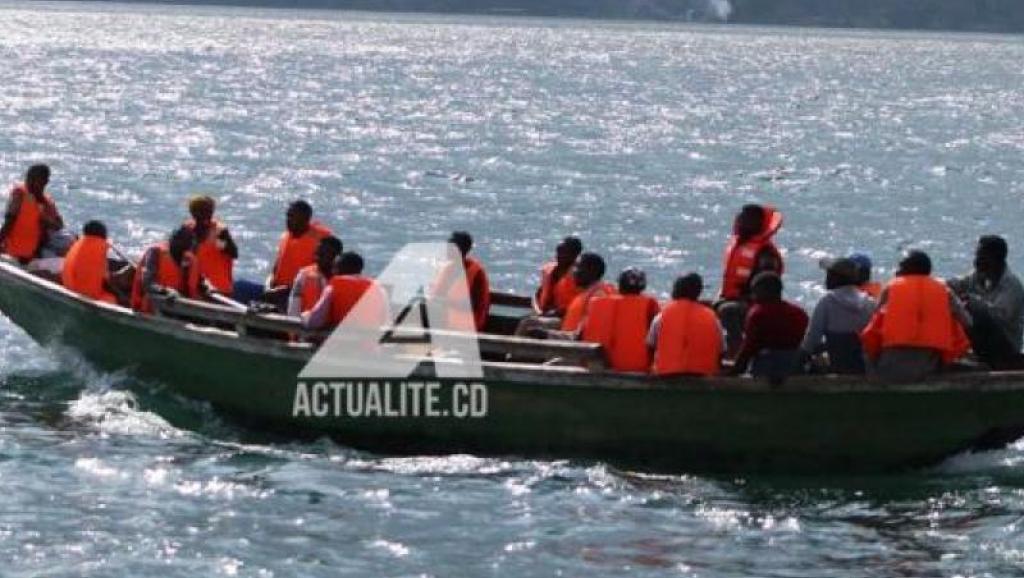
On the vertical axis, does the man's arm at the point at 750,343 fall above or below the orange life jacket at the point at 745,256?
below

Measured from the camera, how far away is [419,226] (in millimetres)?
45000

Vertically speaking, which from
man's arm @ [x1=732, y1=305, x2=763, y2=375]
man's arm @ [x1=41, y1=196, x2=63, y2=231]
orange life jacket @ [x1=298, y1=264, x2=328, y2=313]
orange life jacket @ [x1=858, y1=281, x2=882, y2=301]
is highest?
man's arm @ [x1=41, y1=196, x2=63, y2=231]

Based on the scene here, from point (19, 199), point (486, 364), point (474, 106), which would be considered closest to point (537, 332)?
point (486, 364)

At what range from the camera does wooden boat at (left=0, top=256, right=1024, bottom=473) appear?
66.8 ft

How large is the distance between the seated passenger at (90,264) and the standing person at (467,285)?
13.9ft

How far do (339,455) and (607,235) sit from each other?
2267 cm

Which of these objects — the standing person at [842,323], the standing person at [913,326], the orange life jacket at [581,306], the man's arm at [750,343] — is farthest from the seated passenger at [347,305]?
the standing person at [913,326]

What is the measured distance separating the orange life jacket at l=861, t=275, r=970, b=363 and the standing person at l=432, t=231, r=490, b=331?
4.33 meters

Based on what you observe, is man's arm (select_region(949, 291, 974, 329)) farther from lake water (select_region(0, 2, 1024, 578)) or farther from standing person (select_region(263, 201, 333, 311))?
standing person (select_region(263, 201, 333, 311))

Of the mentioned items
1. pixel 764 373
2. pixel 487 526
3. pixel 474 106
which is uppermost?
pixel 474 106

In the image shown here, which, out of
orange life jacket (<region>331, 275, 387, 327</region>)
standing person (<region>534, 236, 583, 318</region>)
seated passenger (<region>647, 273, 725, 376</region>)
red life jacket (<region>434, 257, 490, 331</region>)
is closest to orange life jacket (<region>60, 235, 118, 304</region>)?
orange life jacket (<region>331, 275, 387, 327</region>)

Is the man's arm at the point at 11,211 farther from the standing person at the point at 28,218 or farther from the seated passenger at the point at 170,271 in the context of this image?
the seated passenger at the point at 170,271

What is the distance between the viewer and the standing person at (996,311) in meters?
21.2

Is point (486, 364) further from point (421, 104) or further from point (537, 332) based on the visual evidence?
point (421, 104)
